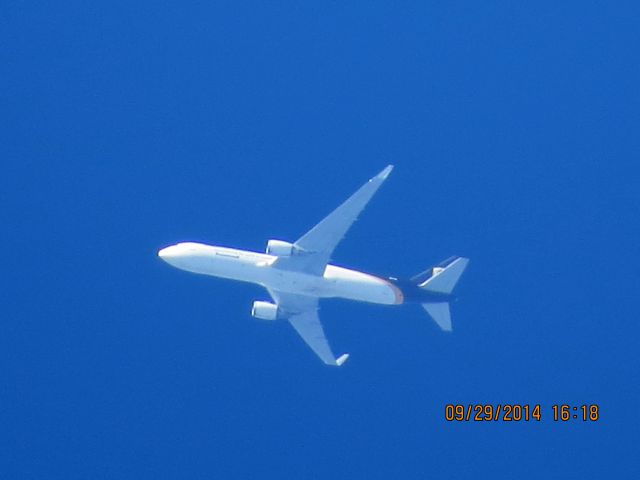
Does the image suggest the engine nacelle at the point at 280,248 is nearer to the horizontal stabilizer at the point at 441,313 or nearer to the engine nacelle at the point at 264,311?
the engine nacelle at the point at 264,311

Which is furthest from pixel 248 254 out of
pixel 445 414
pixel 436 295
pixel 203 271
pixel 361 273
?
pixel 445 414

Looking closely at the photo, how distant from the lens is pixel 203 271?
5731 cm

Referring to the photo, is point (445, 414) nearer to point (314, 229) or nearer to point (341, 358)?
point (341, 358)

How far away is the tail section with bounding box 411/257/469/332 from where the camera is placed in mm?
59938

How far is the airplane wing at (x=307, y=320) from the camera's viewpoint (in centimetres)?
6072

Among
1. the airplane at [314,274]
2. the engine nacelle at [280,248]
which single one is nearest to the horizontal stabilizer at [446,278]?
the airplane at [314,274]

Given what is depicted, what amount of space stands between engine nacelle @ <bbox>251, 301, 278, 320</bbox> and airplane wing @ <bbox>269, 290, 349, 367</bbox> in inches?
37.2

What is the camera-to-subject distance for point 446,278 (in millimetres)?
59969

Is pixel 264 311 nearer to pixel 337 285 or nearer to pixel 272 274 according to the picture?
pixel 272 274

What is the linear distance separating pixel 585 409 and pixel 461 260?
15.7m

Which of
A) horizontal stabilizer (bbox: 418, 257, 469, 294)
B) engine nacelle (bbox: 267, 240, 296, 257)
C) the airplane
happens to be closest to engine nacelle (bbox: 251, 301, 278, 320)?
the airplane

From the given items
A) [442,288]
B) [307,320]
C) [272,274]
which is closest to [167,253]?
[272,274]

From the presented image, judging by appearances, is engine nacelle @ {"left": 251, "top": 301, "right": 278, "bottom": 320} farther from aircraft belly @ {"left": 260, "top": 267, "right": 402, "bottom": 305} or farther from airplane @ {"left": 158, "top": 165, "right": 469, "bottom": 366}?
aircraft belly @ {"left": 260, "top": 267, "right": 402, "bottom": 305}

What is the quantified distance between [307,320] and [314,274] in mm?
5651
